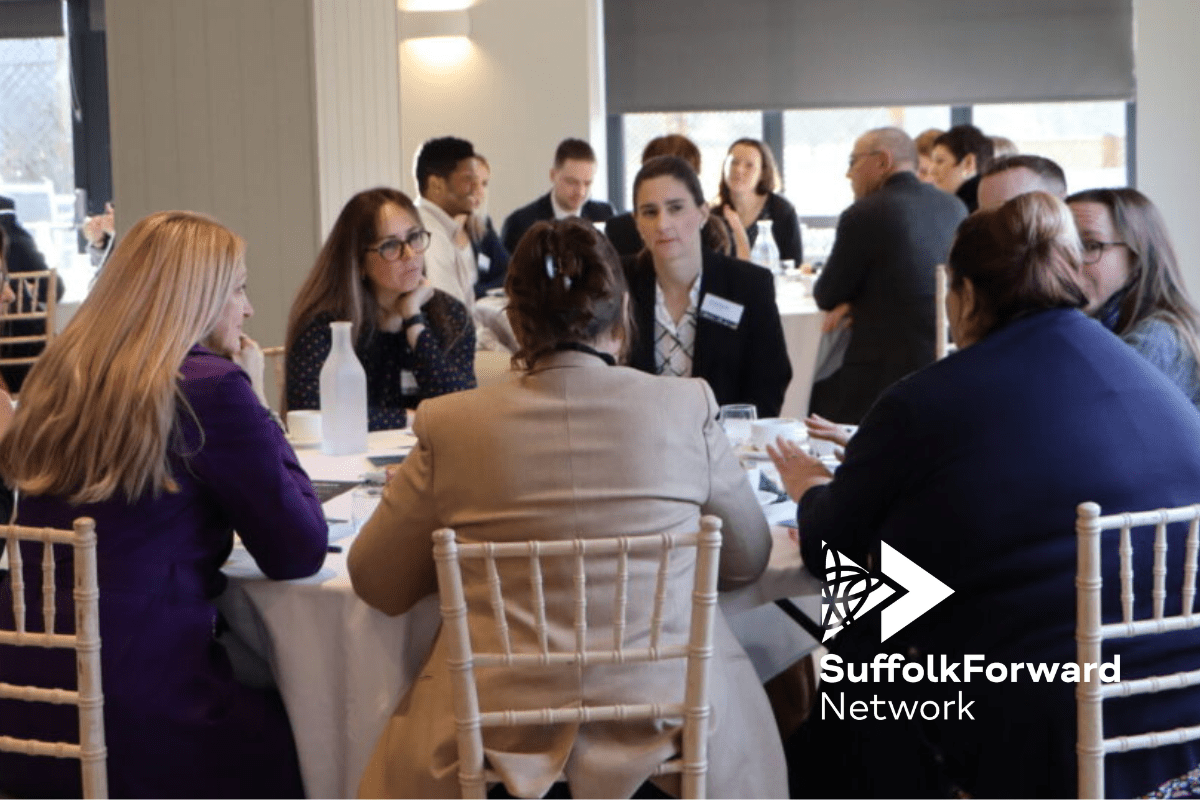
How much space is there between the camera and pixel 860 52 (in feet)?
30.5

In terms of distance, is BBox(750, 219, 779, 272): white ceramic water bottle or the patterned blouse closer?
the patterned blouse

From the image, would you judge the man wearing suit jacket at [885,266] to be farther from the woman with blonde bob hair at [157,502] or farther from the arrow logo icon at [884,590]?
the woman with blonde bob hair at [157,502]

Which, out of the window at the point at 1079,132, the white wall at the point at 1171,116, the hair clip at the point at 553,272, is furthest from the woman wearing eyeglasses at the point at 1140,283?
the window at the point at 1079,132

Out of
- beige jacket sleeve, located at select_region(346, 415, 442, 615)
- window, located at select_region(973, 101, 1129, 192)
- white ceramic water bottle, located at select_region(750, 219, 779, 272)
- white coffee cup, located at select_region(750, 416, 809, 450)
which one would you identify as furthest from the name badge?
window, located at select_region(973, 101, 1129, 192)

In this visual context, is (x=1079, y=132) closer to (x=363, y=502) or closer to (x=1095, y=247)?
(x=1095, y=247)

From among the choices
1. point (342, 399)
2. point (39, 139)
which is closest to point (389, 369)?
point (342, 399)

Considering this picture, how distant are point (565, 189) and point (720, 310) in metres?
3.92

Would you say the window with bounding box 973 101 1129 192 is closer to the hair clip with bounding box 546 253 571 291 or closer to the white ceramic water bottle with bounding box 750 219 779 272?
the white ceramic water bottle with bounding box 750 219 779 272

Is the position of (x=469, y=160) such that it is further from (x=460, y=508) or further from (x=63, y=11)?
(x=63, y=11)

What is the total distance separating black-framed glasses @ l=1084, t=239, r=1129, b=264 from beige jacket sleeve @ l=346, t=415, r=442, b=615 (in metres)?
1.60

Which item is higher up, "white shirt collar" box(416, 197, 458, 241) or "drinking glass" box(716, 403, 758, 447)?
"white shirt collar" box(416, 197, 458, 241)

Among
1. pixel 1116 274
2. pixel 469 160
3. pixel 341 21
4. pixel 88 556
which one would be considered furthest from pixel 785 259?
pixel 88 556

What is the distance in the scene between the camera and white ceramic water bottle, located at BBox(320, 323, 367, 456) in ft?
10.6

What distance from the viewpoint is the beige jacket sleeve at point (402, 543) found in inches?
83.0
